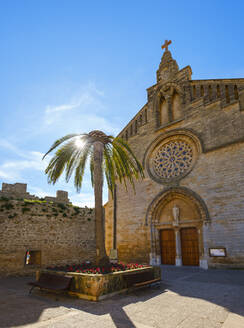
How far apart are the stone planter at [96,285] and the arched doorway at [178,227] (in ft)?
27.1

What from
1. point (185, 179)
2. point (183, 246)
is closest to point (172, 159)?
point (185, 179)

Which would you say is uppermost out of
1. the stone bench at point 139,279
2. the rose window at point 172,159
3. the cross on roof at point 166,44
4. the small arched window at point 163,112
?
the cross on roof at point 166,44

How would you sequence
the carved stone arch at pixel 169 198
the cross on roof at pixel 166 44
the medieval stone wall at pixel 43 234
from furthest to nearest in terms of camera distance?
the cross on roof at pixel 166 44
the carved stone arch at pixel 169 198
the medieval stone wall at pixel 43 234

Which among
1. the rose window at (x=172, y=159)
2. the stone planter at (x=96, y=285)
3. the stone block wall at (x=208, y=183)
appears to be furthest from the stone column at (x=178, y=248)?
the stone planter at (x=96, y=285)

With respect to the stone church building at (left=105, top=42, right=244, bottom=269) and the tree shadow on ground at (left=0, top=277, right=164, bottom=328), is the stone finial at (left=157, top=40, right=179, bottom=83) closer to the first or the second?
the stone church building at (left=105, top=42, right=244, bottom=269)

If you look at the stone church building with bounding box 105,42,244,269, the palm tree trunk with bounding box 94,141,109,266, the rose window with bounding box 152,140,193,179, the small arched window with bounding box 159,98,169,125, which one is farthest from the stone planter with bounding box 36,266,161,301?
the small arched window with bounding box 159,98,169,125

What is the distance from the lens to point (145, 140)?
19.2 meters

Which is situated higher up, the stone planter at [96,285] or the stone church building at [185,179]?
the stone church building at [185,179]

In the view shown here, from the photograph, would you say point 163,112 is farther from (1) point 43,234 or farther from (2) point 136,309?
(2) point 136,309

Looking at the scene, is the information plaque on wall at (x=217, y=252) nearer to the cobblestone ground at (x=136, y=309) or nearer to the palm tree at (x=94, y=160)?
the cobblestone ground at (x=136, y=309)

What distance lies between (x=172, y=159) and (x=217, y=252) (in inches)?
281

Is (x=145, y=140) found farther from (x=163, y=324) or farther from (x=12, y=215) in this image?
(x=163, y=324)

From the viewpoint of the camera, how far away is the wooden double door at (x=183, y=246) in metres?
14.9

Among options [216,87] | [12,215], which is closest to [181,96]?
[216,87]
